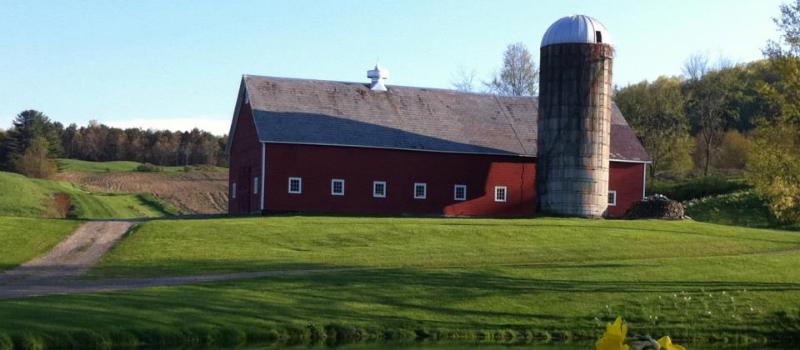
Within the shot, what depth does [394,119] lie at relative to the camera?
160 ft

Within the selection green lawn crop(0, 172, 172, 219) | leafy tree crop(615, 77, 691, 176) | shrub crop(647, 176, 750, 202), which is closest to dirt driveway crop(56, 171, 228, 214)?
green lawn crop(0, 172, 172, 219)

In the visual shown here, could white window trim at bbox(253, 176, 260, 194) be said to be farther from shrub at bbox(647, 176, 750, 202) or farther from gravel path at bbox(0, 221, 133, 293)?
shrub at bbox(647, 176, 750, 202)

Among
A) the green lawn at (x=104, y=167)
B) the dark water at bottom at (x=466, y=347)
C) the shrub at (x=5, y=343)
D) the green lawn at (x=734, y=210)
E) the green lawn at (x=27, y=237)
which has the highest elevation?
the green lawn at (x=104, y=167)

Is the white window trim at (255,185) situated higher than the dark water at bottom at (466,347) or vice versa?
the white window trim at (255,185)

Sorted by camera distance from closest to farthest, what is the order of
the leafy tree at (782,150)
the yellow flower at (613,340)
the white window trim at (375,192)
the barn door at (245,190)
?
the yellow flower at (613,340)
the leafy tree at (782,150)
the white window trim at (375,192)
the barn door at (245,190)

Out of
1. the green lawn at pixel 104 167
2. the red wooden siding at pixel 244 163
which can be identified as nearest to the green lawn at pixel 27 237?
the red wooden siding at pixel 244 163

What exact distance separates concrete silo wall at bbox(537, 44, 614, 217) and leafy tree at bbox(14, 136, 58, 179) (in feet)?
178

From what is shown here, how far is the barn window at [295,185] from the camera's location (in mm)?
45344

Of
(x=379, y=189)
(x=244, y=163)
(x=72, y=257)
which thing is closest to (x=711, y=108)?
(x=379, y=189)

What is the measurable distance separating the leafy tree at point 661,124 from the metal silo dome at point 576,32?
29.0 metres

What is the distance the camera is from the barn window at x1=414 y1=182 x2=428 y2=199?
1871 inches

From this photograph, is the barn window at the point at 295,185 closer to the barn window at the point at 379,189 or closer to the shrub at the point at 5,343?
the barn window at the point at 379,189

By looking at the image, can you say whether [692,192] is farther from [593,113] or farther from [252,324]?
[252,324]

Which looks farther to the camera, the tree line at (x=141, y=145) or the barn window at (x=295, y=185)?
the tree line at (x=141, y=145)
